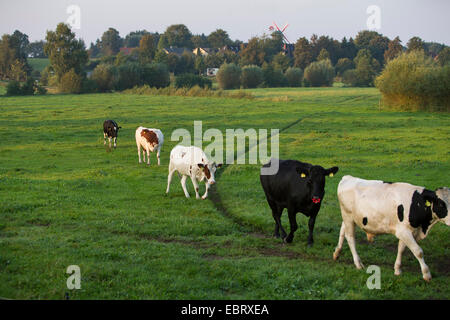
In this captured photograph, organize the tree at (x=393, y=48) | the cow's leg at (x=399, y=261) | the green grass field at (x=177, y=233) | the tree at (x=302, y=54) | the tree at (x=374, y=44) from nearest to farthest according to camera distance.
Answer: the green grass field at (x=177, y=233) < the cow's leg at (x=399, y=261) < the tree at (x=302, y=54) < the tree at (x=393, y=48) < the tree at (x=374, y=44)

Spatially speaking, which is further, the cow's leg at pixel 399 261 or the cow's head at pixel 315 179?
the cow's head at pixel 315 179

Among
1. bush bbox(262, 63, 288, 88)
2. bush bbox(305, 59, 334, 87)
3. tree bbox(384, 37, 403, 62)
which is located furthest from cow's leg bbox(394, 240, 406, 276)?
tree bbox(384, 37, 403, 62)

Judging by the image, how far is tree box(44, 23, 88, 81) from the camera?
8481cm

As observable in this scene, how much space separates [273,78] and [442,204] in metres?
94.4

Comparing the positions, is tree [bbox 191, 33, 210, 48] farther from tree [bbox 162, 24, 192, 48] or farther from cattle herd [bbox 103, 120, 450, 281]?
cattle herd [bbox 103, 120, 450, 281]

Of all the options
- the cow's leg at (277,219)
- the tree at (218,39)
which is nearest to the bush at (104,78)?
the cow's leg at (277,219)

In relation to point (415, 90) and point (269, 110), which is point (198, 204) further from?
point (415, 90)

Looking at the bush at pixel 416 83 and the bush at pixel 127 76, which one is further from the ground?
the bush at pixel 127 76

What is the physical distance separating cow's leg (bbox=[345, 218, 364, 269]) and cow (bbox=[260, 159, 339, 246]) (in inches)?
34.6

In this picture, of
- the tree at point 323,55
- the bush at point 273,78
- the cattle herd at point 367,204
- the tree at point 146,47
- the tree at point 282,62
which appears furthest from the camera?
the tree at point 323,55

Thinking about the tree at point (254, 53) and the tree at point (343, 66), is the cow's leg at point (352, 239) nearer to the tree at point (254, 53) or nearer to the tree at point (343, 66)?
the tree at point (254, 53)

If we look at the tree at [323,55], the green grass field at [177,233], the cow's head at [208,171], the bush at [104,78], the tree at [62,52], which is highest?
the tree at [323,55]

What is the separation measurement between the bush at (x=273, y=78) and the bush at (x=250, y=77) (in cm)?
257

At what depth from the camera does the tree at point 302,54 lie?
13225cm
